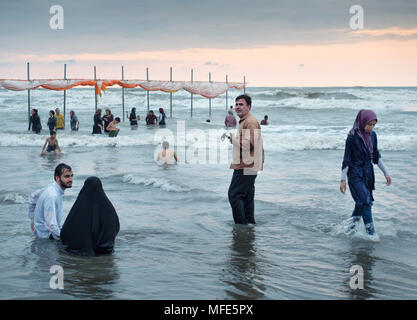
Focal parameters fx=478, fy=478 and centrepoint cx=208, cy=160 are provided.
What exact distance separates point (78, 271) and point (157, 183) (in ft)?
18.0

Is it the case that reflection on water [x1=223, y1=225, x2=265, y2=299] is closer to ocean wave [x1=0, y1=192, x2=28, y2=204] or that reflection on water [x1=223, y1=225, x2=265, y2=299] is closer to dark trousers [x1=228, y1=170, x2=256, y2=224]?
dark trousers [x1=228, y1=170, x2=256, y2=224]

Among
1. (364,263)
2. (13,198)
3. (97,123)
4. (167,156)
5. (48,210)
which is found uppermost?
(97,123)

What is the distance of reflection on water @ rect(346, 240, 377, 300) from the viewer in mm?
4277

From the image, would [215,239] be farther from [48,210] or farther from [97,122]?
[97,122]

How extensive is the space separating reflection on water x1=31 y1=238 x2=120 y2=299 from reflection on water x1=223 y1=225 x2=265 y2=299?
3.61 ft

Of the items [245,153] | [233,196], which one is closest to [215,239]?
[233,196]

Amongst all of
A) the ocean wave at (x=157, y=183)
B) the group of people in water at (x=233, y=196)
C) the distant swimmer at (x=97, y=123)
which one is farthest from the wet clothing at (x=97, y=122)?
the group of people in water at (x=233, y=196)

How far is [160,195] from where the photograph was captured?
9.20 meters

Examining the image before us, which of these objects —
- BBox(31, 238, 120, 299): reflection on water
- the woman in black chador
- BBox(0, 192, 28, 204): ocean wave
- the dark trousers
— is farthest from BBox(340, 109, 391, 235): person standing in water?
BBox(0, 192, 28, 204): ocean wave

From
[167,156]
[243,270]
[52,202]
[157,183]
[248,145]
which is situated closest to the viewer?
[243,270]

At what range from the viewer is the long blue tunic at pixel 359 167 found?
18.5 feet

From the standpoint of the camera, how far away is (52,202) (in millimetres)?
5102
